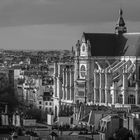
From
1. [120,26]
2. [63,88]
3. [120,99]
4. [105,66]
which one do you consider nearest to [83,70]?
[105,66]

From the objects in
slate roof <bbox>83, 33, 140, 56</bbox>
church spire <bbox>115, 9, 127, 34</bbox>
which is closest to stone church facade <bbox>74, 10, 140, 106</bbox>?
slate roof <bbox>83, 33, 140, 56</bbox>

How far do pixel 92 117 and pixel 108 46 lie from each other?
3268 centimetres

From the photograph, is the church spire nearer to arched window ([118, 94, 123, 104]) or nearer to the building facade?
the building facade

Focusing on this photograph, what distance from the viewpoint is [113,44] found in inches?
4080

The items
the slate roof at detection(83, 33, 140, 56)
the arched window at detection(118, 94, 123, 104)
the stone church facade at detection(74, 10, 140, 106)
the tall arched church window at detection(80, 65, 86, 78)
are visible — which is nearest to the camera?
the arched window at detection(118, 94, 123, 104)

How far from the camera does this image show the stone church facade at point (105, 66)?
95.1m

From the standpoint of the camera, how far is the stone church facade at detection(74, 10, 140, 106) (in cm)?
9512

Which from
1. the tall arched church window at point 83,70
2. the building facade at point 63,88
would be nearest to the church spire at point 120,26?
the building facade at point 63,88

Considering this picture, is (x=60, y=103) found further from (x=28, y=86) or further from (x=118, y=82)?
(x=28, y=86)

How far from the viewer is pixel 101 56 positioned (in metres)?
102

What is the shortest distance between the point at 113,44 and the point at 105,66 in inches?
126

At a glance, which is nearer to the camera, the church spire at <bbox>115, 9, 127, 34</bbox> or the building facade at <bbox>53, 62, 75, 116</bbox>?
the building facade at <bbox>53, 62, 75, 116</bbox>

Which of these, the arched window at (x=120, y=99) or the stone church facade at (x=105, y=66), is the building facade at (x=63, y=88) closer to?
the stone church facade at (x=105, y=66)

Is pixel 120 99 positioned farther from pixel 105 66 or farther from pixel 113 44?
pixel 113 44
